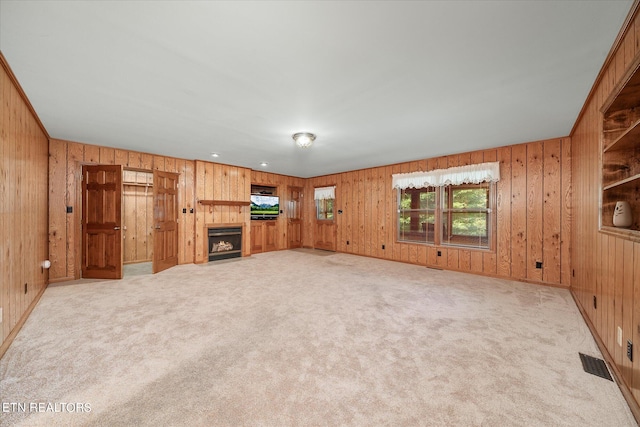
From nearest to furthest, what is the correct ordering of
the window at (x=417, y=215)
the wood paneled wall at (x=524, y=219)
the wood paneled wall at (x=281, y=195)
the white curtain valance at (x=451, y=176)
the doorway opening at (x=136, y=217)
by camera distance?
the wood paneled wall at (x=524, y=219), the white curtain valance at (x=451, y=176), the window at (x=417, y=215), the doorway opening at (x=136, y=217), the wood paneled wall at (x=281, y=195)

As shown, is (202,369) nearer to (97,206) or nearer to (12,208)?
(12,208)

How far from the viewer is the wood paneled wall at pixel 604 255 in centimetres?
159

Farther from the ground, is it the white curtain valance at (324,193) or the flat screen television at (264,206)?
the white curtain valance at (324,193)

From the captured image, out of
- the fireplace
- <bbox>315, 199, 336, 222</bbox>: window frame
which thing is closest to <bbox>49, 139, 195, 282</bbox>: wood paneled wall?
the fireplace

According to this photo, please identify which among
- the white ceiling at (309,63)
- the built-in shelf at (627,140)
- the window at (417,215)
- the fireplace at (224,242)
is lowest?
the fireplace at (224,242)

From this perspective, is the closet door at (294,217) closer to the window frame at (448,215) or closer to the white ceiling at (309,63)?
the window frame at (448,215)

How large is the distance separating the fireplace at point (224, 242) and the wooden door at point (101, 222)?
1.92 m

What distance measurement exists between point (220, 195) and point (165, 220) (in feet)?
4.84

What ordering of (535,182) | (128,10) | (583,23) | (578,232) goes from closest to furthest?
(128,10) → (583,23) → (578,232) → (535,182)

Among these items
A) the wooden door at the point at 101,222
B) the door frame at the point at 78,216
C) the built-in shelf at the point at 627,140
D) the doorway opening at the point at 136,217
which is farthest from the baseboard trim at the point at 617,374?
the doorway opening at the point at 136,217

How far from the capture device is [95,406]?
1547 millimetres

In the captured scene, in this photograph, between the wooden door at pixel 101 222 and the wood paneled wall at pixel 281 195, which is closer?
the wooden door at pixel 101 222

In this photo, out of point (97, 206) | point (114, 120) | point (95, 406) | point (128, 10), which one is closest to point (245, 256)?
point (97, 206)

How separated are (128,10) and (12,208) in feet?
8.08
